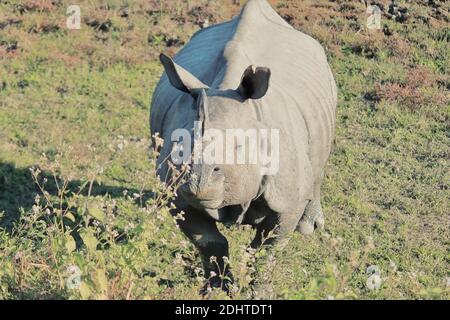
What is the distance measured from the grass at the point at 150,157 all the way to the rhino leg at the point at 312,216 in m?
0.12

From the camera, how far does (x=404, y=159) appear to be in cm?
1052

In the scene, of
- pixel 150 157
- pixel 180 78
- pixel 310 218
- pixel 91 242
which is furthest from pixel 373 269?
pixel 150 157

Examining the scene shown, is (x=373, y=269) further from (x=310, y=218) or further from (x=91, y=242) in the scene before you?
(x=310, y=218)

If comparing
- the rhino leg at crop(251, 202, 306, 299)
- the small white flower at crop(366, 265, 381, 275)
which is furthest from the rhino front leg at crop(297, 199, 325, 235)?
the small white flower at crop(366, 265, 381, 275)

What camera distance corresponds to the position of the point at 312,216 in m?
8.57

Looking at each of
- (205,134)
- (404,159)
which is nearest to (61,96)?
(404,159)

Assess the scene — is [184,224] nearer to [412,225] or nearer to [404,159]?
[412,225]

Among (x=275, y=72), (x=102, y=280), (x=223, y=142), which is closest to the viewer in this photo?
(x=102, y=280)

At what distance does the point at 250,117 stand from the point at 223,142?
1.73ft

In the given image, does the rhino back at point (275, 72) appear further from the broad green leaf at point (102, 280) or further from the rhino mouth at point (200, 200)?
the broad green leaf at point (102, 280)

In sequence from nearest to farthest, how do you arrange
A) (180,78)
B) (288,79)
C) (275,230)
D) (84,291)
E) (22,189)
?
(84,291)
(180,78)
(275,230)
(288,79)
(22,189)

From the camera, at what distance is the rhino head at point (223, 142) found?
15.5ft

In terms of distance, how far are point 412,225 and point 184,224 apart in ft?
11.8

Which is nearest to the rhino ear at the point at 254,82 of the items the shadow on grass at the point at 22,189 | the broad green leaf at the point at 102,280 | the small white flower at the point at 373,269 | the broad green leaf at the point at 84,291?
the small white flower at the point at 373,269
